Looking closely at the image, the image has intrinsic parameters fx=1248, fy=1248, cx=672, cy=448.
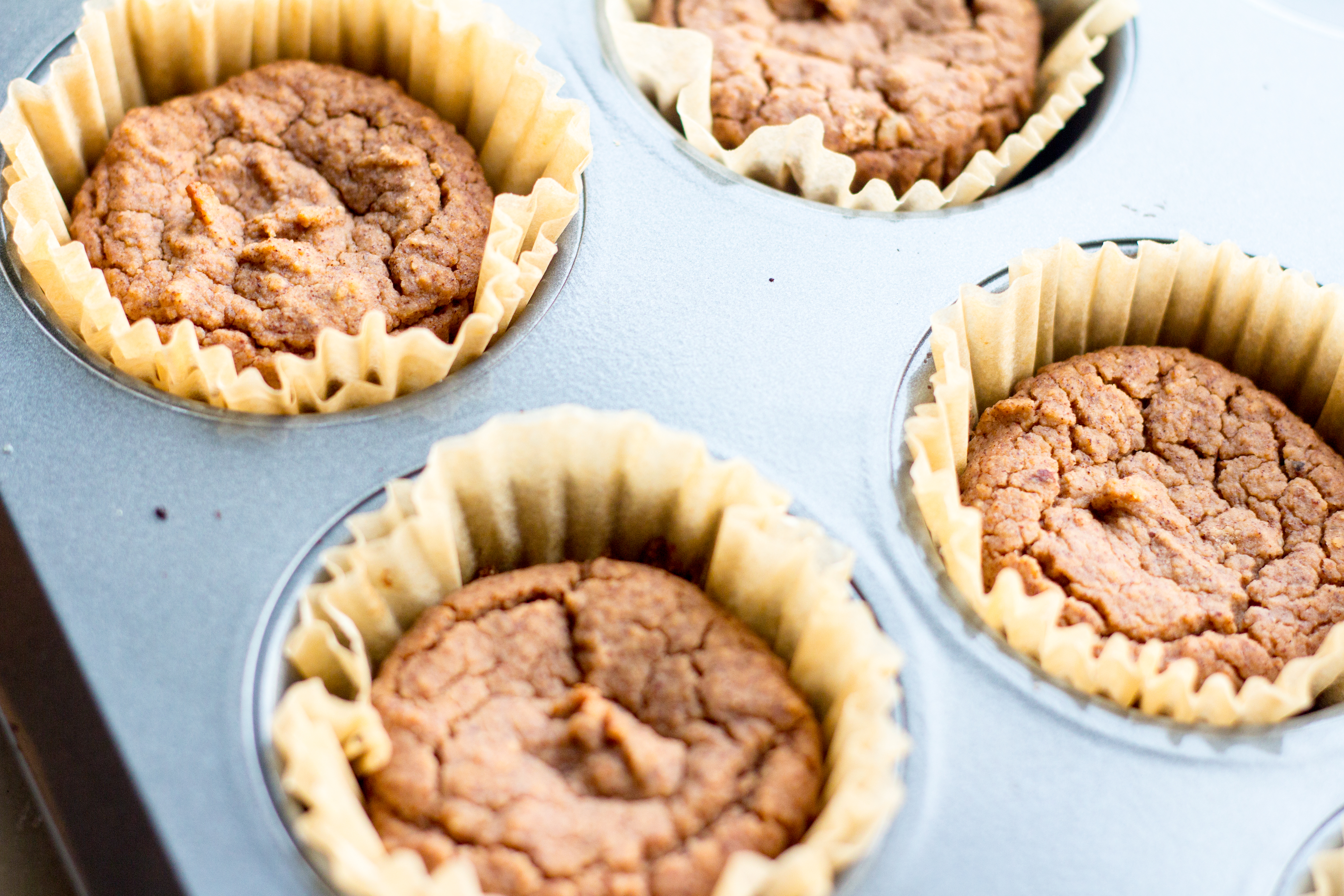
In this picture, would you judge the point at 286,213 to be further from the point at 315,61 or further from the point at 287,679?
the point at 287,679

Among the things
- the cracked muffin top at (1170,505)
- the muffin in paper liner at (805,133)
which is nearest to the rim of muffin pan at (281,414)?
the muffin in paper liner at (805,133)

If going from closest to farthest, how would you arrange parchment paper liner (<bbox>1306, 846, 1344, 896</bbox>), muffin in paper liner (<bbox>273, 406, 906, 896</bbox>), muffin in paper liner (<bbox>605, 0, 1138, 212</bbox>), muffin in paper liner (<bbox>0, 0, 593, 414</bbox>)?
muffin in paper liner (<bbox>273, 406, 906, 896</bbox>) < parchment paper liner (<bbox>1306, 846, 1344, 896</bbox>) < muffin in paper liner (<bbox>0, 0, 593, 414</bbox>) < muffin in paper liner (<bbox>605, 0, 1138, 212</bbox>)

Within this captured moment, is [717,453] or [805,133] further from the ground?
[805,133]

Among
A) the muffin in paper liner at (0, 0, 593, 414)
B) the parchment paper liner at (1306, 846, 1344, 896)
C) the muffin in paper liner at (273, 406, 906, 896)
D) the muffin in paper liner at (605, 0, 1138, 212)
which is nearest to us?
the muffin in paper liner at (273, 406, 906, 896)

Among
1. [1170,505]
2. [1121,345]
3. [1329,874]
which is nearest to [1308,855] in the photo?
[1329,874]

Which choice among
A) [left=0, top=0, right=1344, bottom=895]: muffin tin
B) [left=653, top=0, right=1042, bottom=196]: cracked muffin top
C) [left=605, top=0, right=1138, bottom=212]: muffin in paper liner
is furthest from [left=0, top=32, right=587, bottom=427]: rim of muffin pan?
[left=653, top=0, right=1042, bottom=196]: cracked muffin top

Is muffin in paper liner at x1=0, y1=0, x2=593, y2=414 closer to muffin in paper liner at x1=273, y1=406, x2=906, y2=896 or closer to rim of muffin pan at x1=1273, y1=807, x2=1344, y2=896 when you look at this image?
muffin in paper liner at x1=273, y1=406, x2=906, y2=896

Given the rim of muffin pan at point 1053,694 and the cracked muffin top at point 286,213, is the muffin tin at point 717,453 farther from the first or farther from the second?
the cracked muffin top at point 286,213
